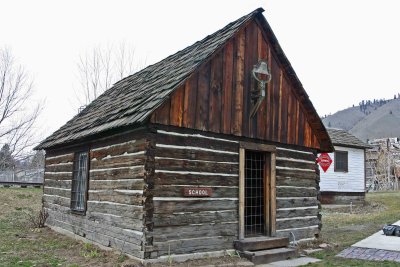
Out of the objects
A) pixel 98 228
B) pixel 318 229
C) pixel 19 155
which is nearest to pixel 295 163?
pixel 318 229

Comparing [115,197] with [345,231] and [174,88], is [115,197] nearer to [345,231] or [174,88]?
[174,88]

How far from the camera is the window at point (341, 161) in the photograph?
23.0 meters

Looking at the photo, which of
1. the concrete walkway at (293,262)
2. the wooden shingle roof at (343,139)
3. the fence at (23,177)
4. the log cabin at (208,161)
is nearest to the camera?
the log cabin at (208,161)

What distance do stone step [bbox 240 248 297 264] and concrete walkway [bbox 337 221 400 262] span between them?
1.26 metres

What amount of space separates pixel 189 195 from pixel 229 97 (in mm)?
2553

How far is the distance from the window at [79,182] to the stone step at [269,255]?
468cm

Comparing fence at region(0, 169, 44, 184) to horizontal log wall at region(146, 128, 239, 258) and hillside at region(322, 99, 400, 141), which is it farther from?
hillside at region(322, 99, 400, 141)

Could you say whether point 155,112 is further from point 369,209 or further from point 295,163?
point 369,209

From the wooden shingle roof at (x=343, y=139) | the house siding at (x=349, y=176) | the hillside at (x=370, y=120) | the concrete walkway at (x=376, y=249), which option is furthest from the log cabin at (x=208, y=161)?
the hillside at (x=370, y=120)

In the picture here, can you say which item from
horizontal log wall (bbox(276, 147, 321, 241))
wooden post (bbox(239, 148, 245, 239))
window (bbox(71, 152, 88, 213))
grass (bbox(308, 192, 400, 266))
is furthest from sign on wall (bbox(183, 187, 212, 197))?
window (bbox(71, 152, 88, 213))

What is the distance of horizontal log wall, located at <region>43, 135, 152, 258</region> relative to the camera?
778 centimetres

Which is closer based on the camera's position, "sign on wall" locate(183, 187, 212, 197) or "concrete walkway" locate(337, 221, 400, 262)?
"sign on wall" locate(183, 187, 212, 197)

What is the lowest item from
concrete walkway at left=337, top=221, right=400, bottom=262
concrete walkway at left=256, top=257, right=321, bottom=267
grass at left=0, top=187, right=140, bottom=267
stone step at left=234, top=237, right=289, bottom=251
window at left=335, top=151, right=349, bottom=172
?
concrete walkway at left=256, top=257, right=321, bottom=267

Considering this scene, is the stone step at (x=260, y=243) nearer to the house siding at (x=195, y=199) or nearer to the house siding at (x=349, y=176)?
the house siding at (x=195, y=199)
